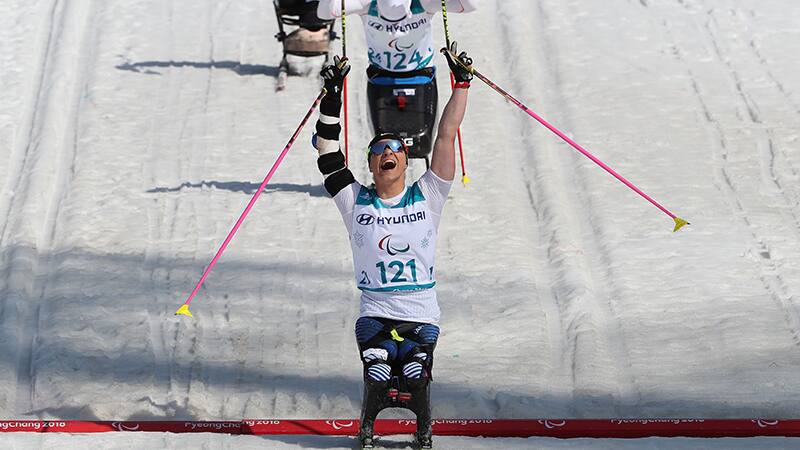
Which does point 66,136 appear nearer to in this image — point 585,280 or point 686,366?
point 585,280

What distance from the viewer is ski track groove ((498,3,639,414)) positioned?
377 inches

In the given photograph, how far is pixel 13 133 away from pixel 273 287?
17.0ft

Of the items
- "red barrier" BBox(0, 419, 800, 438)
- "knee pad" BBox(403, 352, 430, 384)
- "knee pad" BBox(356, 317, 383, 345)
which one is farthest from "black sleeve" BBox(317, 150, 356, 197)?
"red barrier" BBox(0, 419, 800, 438)

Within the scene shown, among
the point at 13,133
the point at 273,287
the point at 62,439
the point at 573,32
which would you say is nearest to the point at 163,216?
the point at 273,287

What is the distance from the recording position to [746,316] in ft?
34.6

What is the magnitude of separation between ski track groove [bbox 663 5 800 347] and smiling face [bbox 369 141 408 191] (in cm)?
409

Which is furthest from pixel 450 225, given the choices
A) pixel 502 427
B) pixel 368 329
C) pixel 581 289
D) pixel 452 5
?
pixel 368 329

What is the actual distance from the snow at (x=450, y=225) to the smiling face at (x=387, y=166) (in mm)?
1587

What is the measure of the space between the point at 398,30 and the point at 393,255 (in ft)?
15.2

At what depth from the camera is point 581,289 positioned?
1110 cm

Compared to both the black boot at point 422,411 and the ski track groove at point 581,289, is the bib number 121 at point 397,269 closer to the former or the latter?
the black boot at point 422,411

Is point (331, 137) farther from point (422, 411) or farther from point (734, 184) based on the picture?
point (734, 184)

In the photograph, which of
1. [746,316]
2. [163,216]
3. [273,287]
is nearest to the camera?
[746,316]

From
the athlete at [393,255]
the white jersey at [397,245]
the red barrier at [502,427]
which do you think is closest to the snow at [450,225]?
the red barrier at [502,427]
